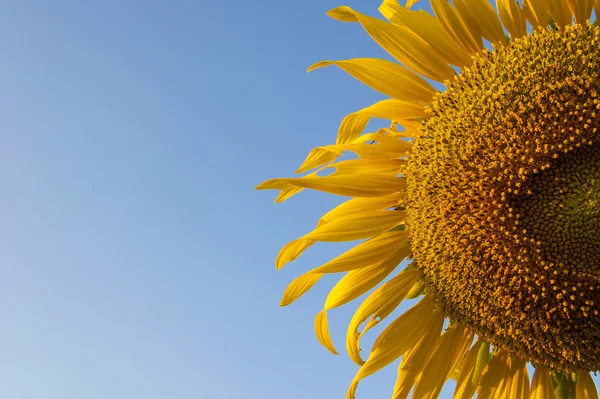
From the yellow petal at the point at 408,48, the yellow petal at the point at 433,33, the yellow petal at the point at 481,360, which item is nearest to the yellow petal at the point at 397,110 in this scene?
the yellow petal at the point at 408,48

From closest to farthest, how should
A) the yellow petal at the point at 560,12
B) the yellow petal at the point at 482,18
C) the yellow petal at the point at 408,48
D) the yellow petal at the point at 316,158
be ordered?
the yellow petal at the point at 560,12 < the yellow petal at the point at 482,18 < the yellow petal at the point at 408,48 < the yellow petal at the point at 316,158

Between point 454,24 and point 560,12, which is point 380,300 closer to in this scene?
point 454,24

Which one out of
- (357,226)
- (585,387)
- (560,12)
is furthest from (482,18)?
(585,387)

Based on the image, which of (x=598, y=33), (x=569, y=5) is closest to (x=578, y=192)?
(x=598, y=33)

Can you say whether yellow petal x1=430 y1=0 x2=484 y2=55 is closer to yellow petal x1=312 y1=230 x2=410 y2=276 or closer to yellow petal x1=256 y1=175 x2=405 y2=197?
yellow petal x1=256 y1=175 x2=405 y2=197

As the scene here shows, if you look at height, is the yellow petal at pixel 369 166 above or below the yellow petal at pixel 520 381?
above

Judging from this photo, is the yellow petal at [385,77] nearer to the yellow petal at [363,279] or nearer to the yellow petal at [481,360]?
the yellow petal at [363,279]

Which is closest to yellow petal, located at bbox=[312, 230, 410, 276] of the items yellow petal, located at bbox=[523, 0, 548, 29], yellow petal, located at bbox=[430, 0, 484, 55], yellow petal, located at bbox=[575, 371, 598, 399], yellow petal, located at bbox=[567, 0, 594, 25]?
yellow petal, located at bbox=[430, 0, 484, 55]
